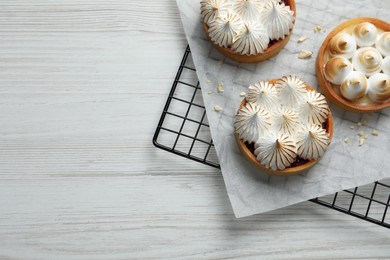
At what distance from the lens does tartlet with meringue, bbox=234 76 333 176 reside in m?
1.61

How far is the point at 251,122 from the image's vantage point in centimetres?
162

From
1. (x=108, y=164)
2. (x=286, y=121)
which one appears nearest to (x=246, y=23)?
(x=286, y=121)

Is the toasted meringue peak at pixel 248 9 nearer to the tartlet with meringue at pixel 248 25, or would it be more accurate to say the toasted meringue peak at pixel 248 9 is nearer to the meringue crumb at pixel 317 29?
the tartlet with meringue at pixel 248 25

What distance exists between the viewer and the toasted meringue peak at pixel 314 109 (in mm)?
1629

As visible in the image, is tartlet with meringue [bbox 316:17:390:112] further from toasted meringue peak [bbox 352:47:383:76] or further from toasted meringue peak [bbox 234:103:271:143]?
toasted meringue peak [bbox 234:103:271:143]

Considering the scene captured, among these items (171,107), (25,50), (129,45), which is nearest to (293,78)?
(171,107)

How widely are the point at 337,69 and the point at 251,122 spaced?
28cm

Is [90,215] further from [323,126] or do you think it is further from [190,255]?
[323,126]

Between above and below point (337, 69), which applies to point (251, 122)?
below

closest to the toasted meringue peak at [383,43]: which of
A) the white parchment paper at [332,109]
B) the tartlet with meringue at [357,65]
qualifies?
the tartlet with meringue at [357,65]

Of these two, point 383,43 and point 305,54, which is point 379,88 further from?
point 305,54

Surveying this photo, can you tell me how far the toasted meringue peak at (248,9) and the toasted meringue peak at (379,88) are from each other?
37 centimetres

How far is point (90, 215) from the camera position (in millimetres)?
1786

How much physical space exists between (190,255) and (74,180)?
0.41m
